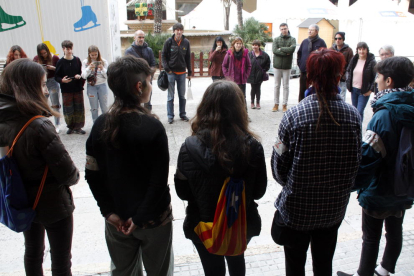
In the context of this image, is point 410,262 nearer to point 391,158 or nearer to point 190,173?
point 391,158

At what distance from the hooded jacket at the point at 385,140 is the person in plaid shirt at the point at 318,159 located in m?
0.21

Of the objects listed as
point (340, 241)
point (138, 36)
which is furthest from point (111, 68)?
point (138, 36)

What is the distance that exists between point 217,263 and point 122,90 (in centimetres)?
123

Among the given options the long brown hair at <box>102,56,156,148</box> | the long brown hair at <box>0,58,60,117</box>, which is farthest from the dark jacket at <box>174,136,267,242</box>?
the long brown hair at <box>0,58,60,117</box>

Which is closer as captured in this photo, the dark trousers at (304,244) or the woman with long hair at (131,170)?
the woman with long hair at (131,170)

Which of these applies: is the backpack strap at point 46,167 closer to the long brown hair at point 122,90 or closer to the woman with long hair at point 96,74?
the long brown hair at point 122,90

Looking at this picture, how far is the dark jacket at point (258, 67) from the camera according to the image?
26.1 feet

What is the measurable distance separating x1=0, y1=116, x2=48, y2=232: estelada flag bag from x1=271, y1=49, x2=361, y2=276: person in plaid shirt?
1513 millimetres

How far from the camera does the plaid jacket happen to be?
2.00 m

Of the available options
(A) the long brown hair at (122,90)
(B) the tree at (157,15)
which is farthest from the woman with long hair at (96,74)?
(B) the tree at (157,15)

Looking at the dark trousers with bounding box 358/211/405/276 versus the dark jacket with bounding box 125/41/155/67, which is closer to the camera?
the dark trousers with bounding box 358/211/405/276

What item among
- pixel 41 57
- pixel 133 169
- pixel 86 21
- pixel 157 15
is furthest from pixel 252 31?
pixel 133 169

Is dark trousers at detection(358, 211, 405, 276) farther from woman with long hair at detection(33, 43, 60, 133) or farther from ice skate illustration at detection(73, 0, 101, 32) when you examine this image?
ice skate illustration at detection(73, 0, 101, 32)

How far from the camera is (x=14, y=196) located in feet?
6.97
